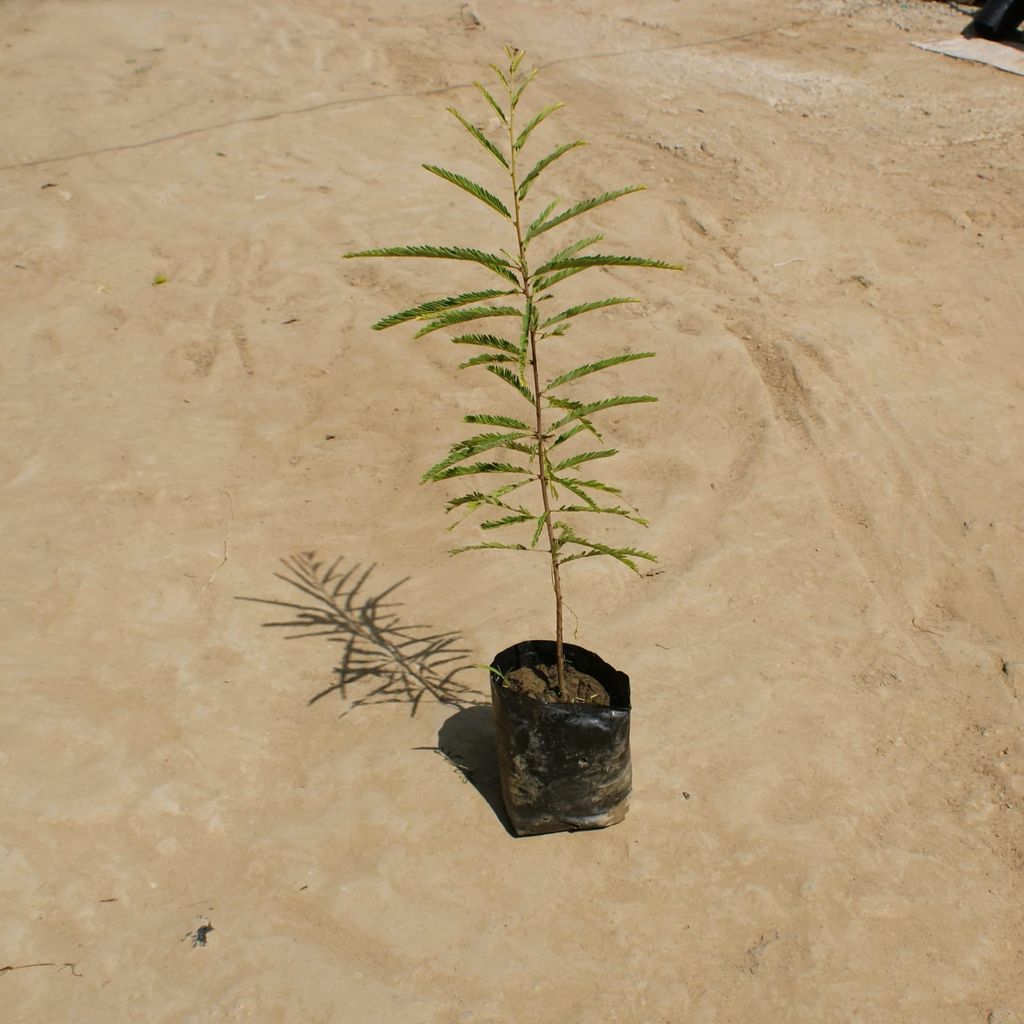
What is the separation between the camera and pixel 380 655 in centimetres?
354

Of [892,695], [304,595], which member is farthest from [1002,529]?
[304,595]

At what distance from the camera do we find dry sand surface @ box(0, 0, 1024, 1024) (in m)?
2.71

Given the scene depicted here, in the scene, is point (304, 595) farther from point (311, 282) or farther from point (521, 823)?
point (311, 282)

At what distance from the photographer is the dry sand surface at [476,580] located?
107 inches


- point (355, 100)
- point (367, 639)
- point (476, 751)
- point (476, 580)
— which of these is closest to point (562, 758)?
point (476, 751)

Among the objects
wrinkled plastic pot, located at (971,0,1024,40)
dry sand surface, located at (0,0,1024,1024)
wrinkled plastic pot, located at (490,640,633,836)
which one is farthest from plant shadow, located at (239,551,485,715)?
wrinkled plastic pot, located at (971,0,1024,40)

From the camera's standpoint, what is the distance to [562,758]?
285 centimetres

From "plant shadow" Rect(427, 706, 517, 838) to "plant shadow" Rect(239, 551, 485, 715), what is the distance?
6 centimetres

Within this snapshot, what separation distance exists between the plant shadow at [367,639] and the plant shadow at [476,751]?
→ 6 centimetres

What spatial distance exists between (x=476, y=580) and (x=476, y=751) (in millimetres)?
799

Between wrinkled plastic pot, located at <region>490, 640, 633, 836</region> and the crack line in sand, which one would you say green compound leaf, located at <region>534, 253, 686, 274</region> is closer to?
wrinkled plastic pot, located at <region>490, 640, 633, 836</region>

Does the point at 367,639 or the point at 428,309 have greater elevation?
the point at 428,309

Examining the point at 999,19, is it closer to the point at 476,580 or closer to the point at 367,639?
the point at 476,580

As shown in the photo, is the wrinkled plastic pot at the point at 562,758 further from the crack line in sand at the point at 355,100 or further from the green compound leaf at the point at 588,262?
the crack line in sand at the point at 355,100
